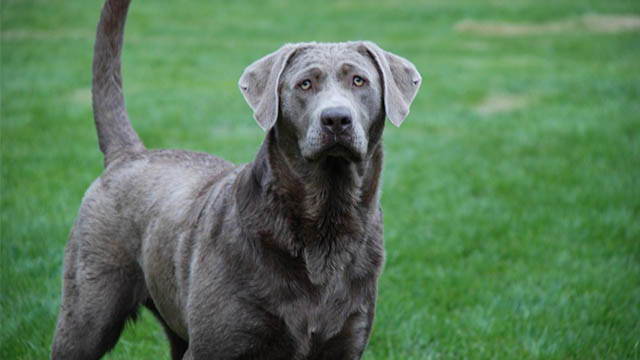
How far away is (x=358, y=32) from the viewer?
69.9 feet

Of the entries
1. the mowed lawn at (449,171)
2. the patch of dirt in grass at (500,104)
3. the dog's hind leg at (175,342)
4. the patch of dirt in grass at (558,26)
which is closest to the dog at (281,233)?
the dog's hind leg at (175,342)

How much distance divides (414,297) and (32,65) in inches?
451

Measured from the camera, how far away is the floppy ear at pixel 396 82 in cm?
372

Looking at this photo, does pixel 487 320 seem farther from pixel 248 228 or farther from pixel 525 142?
pixel 525 142

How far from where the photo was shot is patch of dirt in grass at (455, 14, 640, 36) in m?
22.3

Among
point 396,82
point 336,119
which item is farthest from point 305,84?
point 396,82

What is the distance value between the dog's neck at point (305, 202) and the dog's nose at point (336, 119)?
0.26m

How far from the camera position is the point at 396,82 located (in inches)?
152

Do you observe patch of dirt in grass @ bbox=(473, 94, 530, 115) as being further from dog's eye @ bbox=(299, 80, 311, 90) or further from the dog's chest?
the dog's chest

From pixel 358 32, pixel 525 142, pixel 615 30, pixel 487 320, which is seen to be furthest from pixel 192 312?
pixel 615 30

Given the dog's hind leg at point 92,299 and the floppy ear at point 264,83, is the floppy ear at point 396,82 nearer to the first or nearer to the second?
the floppy ear at point 264,83

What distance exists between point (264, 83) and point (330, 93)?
348 mm

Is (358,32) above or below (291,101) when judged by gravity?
below

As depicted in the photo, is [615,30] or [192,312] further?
[615,30]
